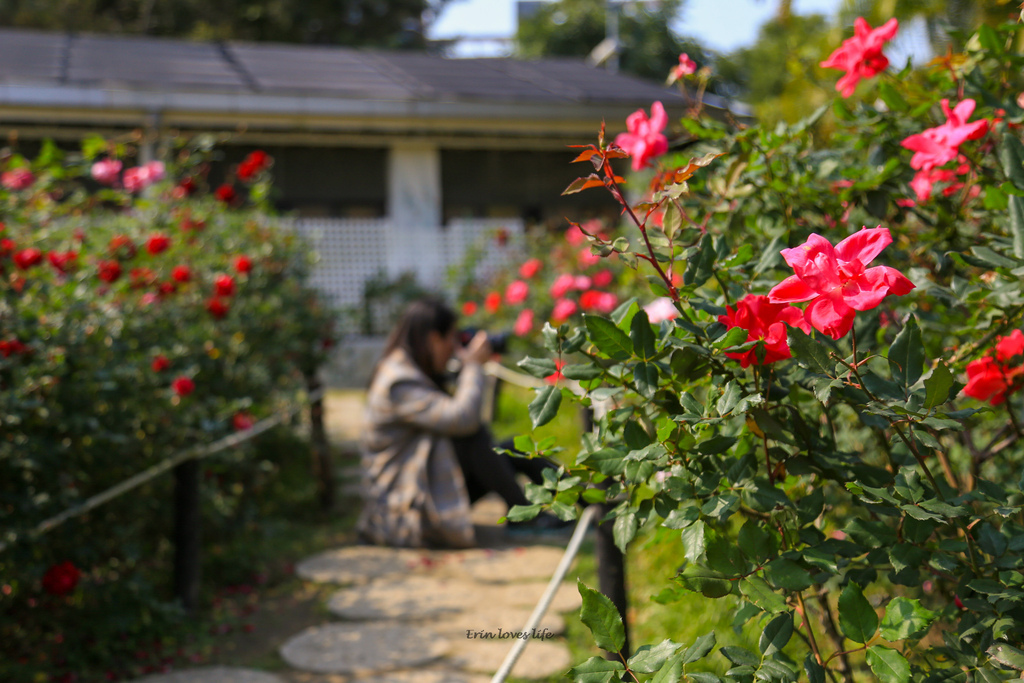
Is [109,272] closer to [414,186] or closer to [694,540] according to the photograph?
[694,540]

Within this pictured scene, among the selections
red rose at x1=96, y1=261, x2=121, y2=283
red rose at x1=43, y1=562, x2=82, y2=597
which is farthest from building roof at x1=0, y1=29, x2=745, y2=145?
red rose at x1=43, y1=562, x2=82, y2=597

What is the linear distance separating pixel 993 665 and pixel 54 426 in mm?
2102

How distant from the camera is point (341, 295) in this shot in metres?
8.27

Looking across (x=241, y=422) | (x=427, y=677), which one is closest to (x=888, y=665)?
(x=427, y=677)

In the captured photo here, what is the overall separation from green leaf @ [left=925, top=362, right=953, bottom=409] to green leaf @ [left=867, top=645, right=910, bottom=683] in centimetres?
30

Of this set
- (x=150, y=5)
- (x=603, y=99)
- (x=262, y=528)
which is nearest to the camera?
(x=262, y=528)

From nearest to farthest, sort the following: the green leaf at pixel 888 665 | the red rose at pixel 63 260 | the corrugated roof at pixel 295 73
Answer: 1. the green leaf at pixel 888 665
2. the red rose at pixel 63 260
3. the corrugated roof at pixel 295 73

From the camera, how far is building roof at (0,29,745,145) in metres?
7.33

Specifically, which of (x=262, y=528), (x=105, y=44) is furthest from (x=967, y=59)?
(x=105, y=44)

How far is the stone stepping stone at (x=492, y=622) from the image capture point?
254cm

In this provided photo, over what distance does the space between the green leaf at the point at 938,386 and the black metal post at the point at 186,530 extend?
2249 mm

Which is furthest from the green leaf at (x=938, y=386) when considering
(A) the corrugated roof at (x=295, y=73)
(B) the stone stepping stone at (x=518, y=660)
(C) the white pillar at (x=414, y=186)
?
(C) the white pillar at (x=414, y=186)

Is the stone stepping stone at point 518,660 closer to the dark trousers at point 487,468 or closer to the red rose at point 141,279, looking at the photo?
the dark trousers at point 487,468

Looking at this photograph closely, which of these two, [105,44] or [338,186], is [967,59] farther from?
[105,44]
